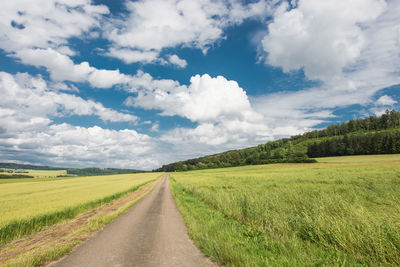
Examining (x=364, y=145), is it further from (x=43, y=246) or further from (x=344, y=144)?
(x=43, y=246)

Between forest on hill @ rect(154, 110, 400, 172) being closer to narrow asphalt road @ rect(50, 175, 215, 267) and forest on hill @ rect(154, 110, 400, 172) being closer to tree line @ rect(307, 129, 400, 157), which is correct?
tree line @ rect(307, 129, 400, 157)

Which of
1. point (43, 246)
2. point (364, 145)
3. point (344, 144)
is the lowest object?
point (43, 246)

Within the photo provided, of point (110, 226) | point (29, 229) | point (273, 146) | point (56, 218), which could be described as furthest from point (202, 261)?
point (273, 146)

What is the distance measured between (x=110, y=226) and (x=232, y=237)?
8.02 m

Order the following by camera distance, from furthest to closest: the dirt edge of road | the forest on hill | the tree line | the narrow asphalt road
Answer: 1. the forest on hill
2. the tree line
3. the dirt edge of road
4. the narrow asphalt road

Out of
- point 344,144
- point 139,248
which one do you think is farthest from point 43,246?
point 344,144

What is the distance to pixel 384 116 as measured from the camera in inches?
6211

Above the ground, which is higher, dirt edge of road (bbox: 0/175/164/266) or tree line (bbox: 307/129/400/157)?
tree line (bbox: 307/129/400/157)

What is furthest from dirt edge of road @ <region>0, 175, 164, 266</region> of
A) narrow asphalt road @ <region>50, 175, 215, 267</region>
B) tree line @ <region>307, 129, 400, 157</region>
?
tree line @ <region>307, 129, 400, 157</region>

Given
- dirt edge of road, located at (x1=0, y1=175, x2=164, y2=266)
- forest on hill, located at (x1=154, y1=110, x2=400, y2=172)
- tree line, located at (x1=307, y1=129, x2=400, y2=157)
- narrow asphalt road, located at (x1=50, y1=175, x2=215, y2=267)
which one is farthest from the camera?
forest on hill, located at (x1=154, y1=110, x2=400, y2=172)

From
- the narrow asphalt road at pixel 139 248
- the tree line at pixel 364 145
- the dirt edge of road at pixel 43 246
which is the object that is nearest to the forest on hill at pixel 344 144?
the tree line at pixel 364 145

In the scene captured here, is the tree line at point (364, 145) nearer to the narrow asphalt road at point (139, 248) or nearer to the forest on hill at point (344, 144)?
the forest on hill at point (344, 144)

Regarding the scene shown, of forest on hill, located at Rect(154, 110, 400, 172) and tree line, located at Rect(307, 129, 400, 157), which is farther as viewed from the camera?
forest on hill, located at Rect(154, 110, 400, 172)

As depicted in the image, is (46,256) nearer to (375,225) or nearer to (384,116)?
(375,225)
